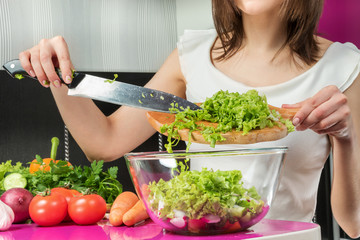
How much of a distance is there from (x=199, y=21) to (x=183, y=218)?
1.99 meters

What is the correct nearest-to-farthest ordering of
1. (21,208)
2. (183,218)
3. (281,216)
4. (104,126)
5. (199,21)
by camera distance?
(183,218) → (21,208) → (281,216) → (104,126) → (199,21)

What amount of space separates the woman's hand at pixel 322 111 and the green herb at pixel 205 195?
0.63 feet

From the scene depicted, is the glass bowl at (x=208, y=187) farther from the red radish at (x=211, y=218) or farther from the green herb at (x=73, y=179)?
the green herb at (x=73, y=179)

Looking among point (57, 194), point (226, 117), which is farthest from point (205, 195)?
point (57, 194)

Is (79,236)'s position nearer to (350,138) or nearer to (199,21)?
(350,138)

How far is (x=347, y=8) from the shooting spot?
2762mm

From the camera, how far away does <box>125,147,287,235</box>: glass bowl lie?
883 mm

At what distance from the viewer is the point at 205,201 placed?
87 cm

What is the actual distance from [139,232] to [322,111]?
0.44m

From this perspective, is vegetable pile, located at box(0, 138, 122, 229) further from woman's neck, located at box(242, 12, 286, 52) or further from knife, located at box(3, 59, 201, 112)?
woman's neck, located at box(242, 12, 286, 52)

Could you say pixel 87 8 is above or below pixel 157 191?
above

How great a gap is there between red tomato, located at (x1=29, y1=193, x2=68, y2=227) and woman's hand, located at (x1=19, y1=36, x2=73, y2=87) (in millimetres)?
259

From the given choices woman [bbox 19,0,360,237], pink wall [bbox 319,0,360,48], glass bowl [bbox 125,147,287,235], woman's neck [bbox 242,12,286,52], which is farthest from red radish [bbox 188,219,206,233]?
pink wall [bbox 319,0,360,48]

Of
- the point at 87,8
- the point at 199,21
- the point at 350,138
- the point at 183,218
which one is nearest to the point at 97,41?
the point at 87,8
